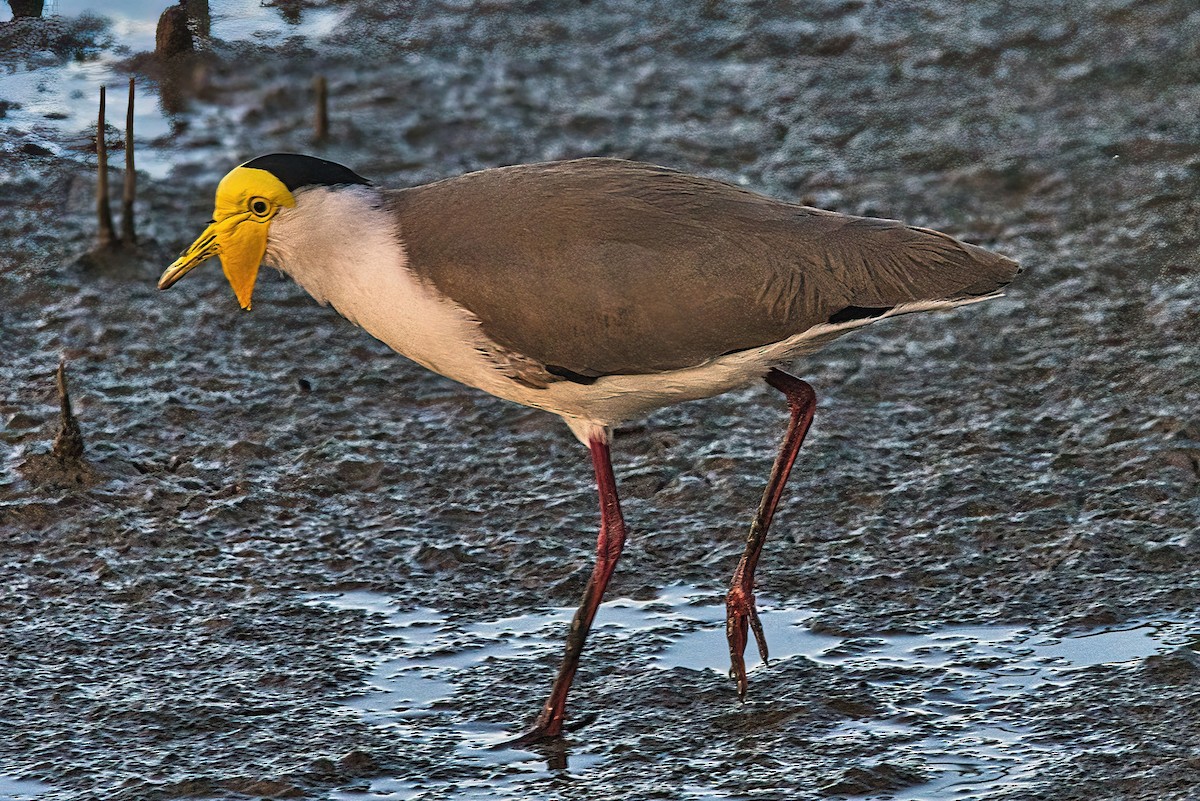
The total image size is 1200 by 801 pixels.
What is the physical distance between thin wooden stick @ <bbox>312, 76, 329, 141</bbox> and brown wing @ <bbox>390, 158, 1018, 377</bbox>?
376 cm

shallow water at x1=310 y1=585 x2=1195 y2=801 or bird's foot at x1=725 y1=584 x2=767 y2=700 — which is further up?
bird's foot at x1=725 y1=584 x2=767 y2=700

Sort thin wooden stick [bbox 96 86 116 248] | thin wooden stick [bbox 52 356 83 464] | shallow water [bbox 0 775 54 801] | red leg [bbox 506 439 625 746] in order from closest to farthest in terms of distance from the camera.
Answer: shallow water [bbox 0 775 54 801] → red leg [bbox 506 439 625 746] → thin wooden stick [bbox 52 356 83 464] → thin wooden stick [bbox 96 86 116 248]

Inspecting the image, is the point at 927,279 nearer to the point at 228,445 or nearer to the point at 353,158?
the point at 228,445

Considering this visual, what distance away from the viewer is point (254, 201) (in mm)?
4531

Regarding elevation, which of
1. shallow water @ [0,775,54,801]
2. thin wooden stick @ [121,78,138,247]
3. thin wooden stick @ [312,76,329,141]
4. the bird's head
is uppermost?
the bird's head

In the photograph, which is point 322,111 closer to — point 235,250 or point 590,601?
point 235,250

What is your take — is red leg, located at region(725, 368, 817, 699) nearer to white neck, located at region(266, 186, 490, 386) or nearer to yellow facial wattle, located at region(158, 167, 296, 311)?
white neck, located at region(266, 186, 490, 386)

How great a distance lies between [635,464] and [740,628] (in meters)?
1.33

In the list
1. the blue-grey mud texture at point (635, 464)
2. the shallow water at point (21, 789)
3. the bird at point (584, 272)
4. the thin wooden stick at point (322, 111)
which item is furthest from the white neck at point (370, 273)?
the thin wooden stick at point (322, 111)

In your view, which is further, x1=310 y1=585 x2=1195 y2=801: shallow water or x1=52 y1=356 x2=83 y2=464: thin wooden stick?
x1=52 y1=356 x2=83 y2=464: thin wooden stick

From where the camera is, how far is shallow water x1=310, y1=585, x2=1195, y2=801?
4297 mm

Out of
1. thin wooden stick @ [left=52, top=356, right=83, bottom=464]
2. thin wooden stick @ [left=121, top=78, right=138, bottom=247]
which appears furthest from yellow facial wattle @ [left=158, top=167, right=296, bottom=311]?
thin wooden stick @ [left=121, top=78, right=138, bottom=247]

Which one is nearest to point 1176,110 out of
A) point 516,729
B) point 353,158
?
point 353,158

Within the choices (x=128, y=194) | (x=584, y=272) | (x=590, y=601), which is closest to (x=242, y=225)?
(x=584, y=272)
